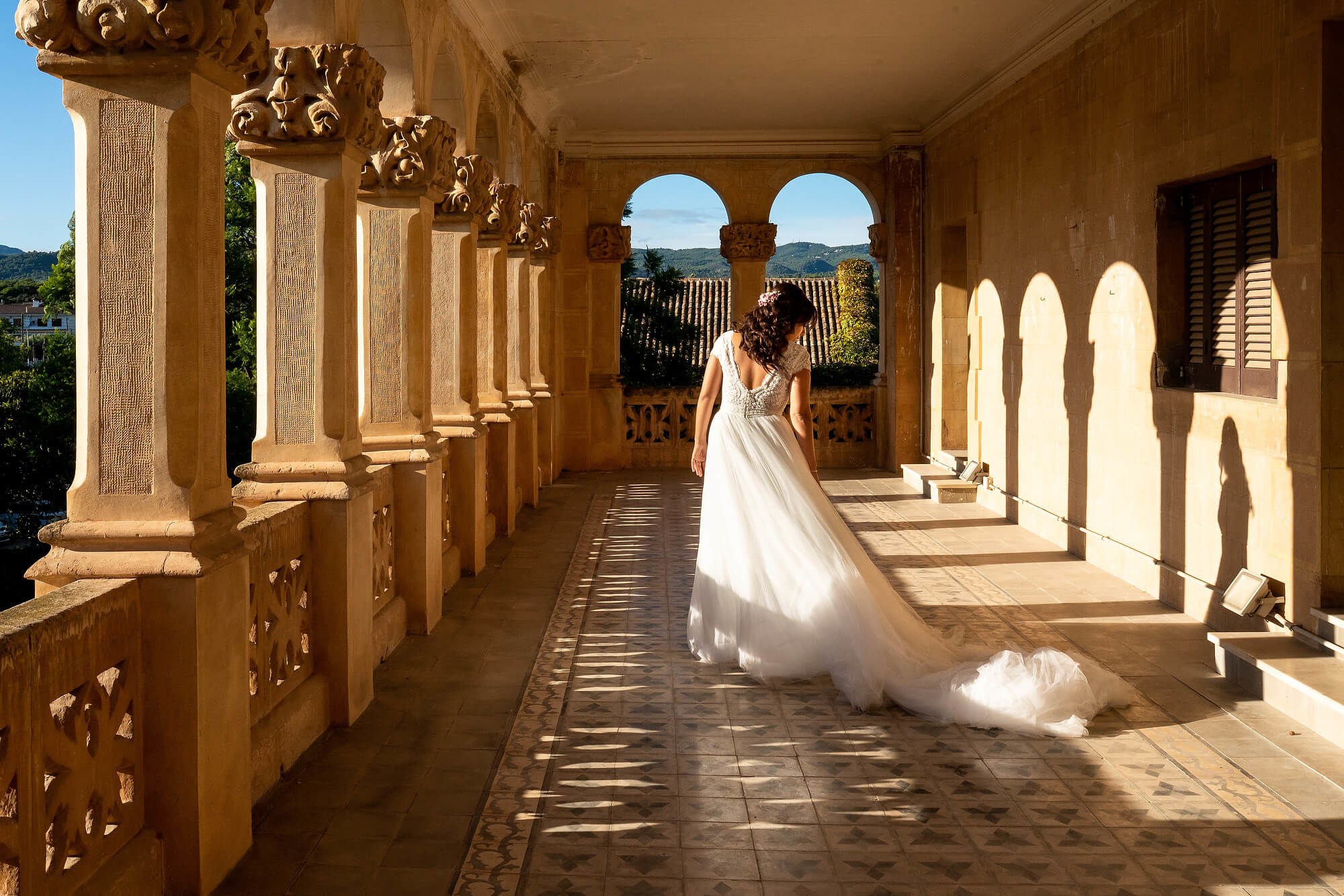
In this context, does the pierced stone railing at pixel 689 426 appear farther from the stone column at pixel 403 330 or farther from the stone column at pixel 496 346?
the stone column at pixel 403 330

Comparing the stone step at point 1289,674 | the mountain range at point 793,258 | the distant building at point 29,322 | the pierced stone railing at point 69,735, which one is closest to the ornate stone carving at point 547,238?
the stone step at point 1289,674

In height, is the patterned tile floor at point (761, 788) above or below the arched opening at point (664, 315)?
below

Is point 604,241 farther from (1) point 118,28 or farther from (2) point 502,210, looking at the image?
(1) point 118,28

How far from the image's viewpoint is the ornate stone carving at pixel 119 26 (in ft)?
10.8

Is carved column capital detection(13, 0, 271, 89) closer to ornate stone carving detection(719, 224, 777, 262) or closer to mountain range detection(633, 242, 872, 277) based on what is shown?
A: ornate stone carving detection(719, 224, 777, 262)

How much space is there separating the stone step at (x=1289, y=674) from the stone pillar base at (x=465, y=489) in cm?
509

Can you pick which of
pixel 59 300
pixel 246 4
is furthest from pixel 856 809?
pixel 59 300

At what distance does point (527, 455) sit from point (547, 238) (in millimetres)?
2973

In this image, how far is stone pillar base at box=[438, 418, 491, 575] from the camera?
28.6 ft

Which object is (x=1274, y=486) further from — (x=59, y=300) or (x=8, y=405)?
(x=8, y=405)

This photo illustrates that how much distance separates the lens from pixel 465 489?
8.73 meters

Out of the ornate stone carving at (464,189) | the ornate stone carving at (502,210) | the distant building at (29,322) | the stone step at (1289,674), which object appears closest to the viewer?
the stone step at (1289,674)

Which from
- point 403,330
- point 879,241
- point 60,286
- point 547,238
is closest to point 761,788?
point 403,330

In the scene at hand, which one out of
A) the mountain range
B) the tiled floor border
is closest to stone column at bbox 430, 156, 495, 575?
the tiled floor border
